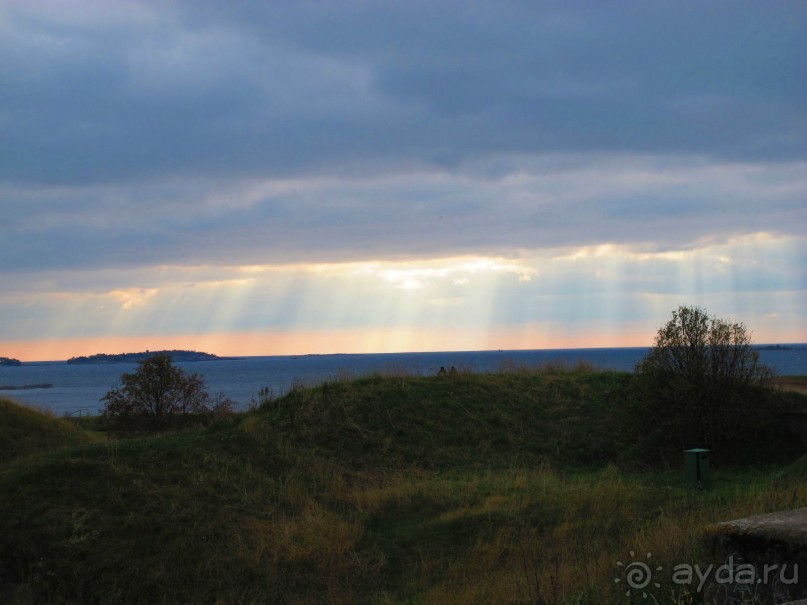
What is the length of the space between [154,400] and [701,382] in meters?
19.1

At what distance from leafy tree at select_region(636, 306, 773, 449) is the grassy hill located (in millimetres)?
1190

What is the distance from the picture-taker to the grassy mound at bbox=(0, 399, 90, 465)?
69.1ft

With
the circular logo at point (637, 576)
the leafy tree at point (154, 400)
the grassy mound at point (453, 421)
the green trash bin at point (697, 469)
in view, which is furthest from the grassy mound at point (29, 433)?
the circular logo at point (637, 576)

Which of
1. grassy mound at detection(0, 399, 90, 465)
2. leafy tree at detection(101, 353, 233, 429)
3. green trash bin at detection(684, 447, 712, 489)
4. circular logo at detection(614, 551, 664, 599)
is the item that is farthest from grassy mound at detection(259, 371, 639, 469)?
circular logo at detection(614, 551, 664, 599)

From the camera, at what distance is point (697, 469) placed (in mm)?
15641

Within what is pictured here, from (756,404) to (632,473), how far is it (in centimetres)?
413

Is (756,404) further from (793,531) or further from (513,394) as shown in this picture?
(793,531)

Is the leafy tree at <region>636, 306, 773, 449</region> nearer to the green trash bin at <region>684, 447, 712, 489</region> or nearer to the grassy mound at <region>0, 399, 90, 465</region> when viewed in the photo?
the green trash bin at <region>684, 447, 712, 489</region>

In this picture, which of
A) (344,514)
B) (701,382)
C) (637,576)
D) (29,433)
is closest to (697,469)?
(701,382)

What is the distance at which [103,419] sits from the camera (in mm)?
29375

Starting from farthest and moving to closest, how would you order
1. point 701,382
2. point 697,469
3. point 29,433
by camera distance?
point 29,433
point 701,382
point 697,469

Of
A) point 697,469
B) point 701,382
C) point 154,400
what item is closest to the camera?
point 697,469

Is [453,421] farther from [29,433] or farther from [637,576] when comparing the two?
[637,576]

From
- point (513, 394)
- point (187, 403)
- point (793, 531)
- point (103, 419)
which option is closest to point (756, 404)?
point (513, 394)
